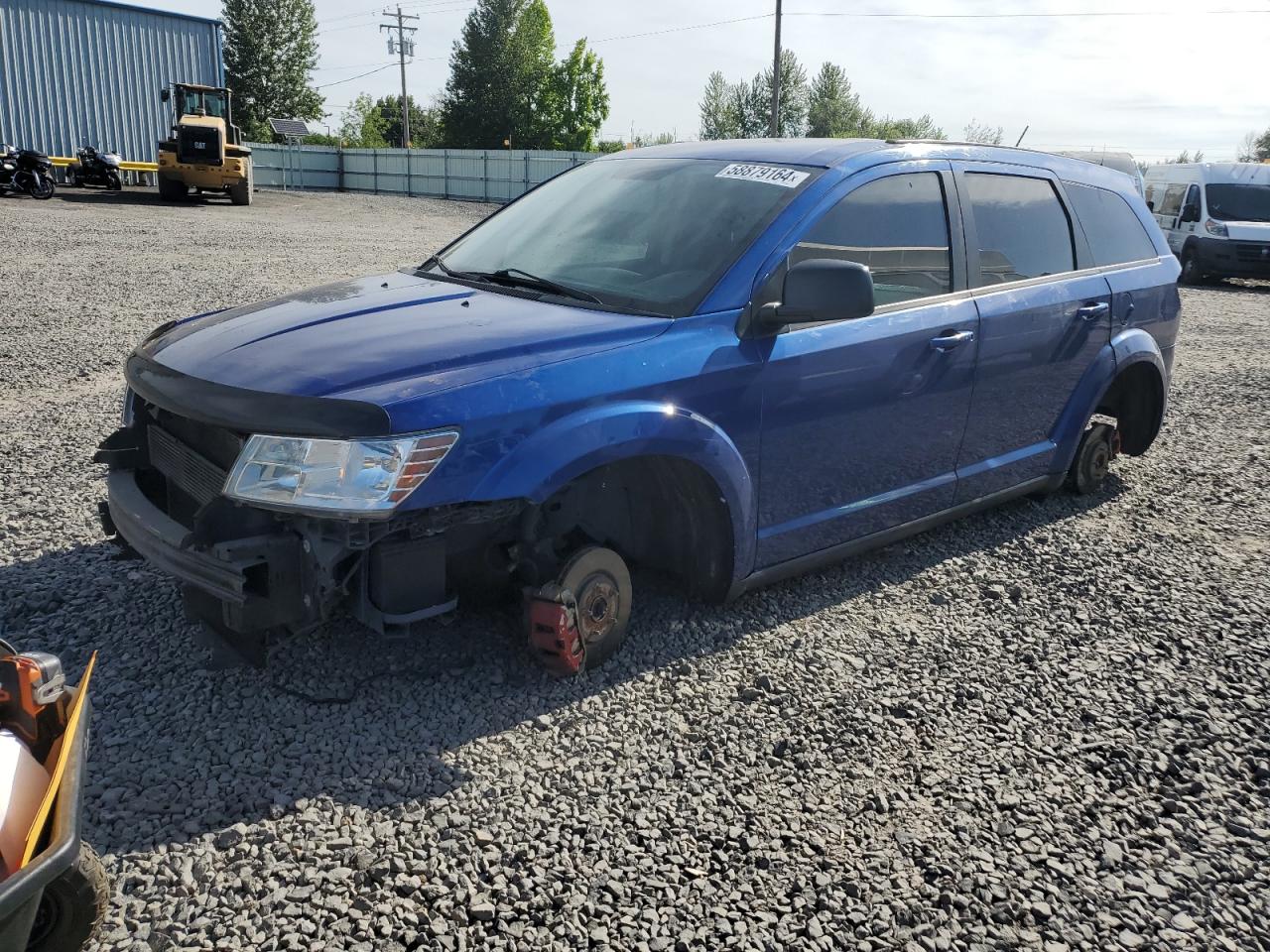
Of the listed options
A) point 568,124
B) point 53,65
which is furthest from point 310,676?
point 568,124

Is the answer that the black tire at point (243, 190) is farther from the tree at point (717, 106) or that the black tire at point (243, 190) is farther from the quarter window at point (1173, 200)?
the tree at point (717, 106)

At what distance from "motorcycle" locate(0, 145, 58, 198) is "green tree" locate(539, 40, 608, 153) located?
5244cm

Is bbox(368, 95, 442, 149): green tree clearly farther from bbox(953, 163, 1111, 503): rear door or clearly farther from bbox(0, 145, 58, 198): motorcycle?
bbox(953, 163, 1111, 503): rear door

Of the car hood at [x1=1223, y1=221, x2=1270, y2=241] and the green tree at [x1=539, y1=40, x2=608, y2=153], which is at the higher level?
the green tree at [x1=539, y1=40, x2=608, y2=153]

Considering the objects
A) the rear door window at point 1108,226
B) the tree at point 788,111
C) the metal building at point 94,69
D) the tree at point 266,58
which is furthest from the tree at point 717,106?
the rear door window at point 1108,226

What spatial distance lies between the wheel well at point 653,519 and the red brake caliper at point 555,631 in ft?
0.51

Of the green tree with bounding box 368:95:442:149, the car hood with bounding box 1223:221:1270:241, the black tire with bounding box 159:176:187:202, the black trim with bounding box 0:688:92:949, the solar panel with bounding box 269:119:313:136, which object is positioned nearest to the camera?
the black trim with bounding box 0:688:92:949

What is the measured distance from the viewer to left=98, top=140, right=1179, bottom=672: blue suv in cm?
279

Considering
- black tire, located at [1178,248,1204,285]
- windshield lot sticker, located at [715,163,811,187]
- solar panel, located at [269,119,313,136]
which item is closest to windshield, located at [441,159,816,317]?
windshield lot sticker, located at [715,163,811,187]

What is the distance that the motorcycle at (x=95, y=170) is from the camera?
93.2ft

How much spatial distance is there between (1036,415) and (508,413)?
9.56 ft

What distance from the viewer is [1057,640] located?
390 centimetres

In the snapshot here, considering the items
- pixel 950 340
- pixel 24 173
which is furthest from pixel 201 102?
pixel 950 340

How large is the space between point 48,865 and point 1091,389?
15.5 ft
